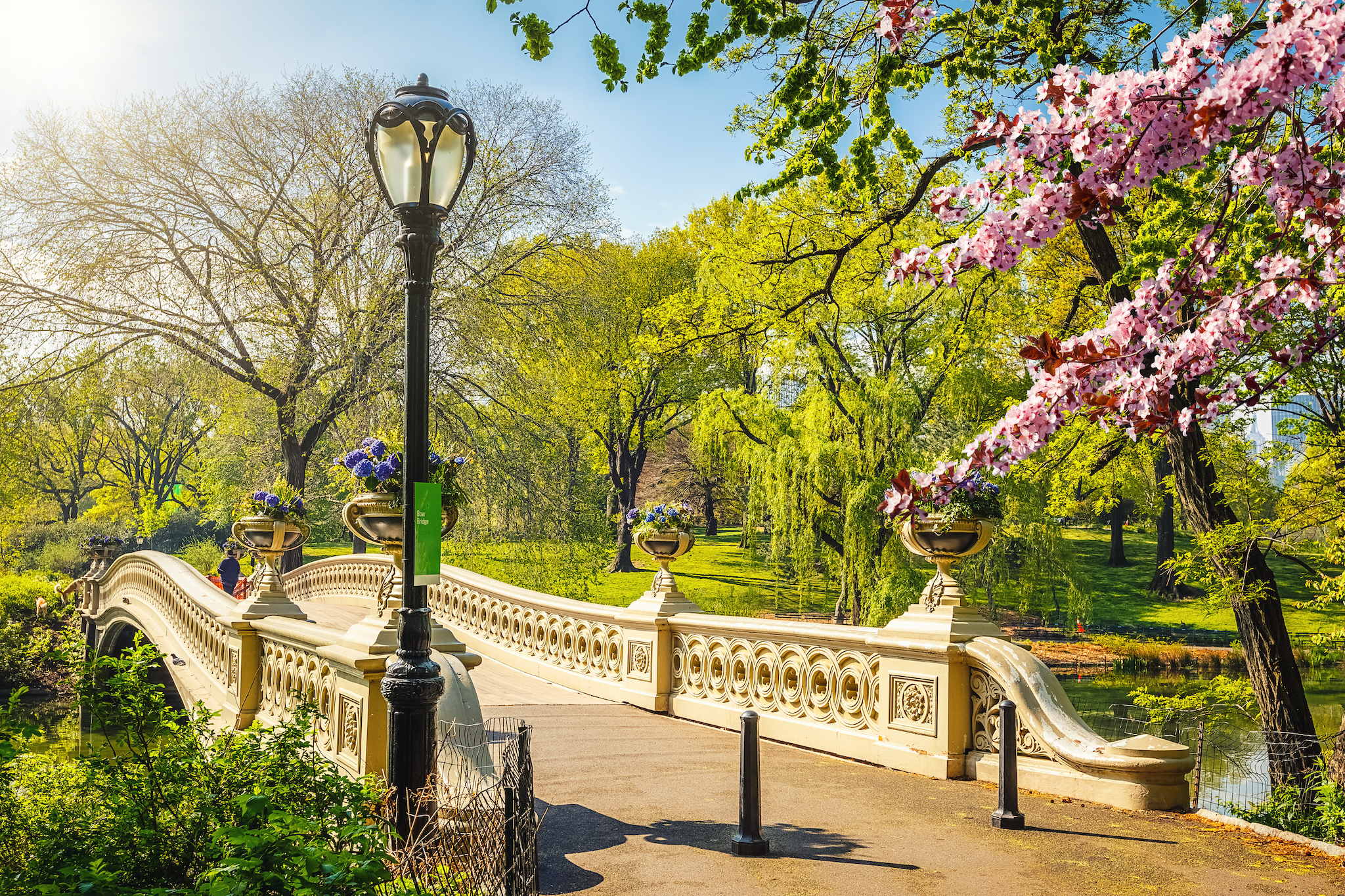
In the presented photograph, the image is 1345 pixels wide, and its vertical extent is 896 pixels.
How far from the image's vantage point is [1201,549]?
28.6 ft

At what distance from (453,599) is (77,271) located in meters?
10.8

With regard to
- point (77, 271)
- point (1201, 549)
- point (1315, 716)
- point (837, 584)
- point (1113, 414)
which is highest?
point (77, 271)

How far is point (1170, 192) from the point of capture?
212 inches

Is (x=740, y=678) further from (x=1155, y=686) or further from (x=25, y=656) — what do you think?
(x=25, y=656)

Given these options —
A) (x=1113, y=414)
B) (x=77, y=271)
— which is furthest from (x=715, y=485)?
(x=1113, y=414)

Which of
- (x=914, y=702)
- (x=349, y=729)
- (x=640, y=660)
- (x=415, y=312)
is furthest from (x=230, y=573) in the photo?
(x=415, y=312)

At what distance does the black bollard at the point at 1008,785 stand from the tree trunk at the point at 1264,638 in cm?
352

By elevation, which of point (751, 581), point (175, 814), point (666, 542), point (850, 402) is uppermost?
point (850, 402)

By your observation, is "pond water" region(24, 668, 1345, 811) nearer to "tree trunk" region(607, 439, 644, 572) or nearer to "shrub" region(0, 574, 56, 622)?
"shrub" region(0, 574, 56, 622)

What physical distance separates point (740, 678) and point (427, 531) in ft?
18.9

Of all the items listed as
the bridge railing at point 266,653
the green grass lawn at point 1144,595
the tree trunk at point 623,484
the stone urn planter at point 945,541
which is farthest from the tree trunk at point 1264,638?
the tree trunk at point 623,484

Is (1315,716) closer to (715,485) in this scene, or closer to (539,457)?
(539,457)

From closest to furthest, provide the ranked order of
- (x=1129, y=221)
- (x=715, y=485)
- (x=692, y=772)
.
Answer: (x=692, y=772)
(x=1129, y=221)
(x=715, y=485)

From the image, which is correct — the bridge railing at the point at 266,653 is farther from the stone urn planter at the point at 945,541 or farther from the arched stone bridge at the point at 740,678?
the stone urn planter at the point at 945,541
